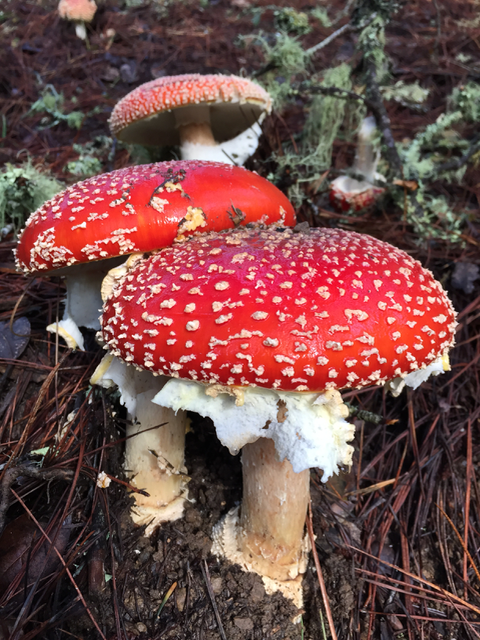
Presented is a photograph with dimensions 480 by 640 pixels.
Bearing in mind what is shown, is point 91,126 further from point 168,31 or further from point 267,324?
point 267,324

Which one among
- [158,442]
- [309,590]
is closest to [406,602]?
[309,590]

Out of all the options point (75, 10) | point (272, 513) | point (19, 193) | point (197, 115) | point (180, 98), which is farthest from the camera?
point (75, 10)

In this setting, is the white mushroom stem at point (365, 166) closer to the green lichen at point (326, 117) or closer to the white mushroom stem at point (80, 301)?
the green lichen at point (326, 117)

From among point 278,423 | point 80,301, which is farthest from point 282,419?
point 80,301

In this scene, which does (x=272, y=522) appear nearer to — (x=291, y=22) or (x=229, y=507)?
(x=229, y=507)

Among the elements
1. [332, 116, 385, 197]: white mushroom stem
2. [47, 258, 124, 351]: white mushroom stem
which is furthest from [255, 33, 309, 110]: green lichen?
[47, 258, 124, 351]: white mushroom stem

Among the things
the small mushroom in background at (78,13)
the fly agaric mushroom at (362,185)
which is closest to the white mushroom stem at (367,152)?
the fly agaric mushroom at (362,185)

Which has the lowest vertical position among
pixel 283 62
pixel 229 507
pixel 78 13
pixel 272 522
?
pixel 229 507
